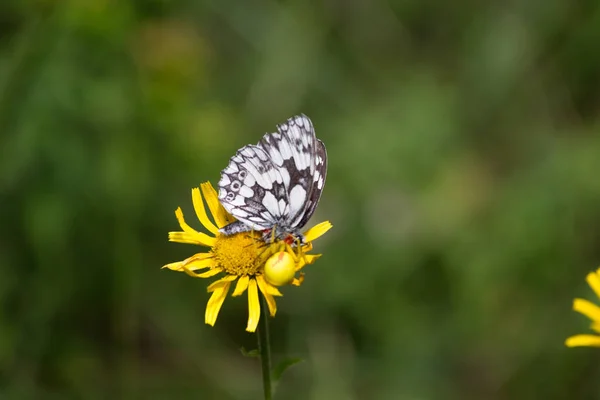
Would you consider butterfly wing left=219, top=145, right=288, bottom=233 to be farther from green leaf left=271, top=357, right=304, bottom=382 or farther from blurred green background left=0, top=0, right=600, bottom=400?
blurred green background left=0, top=0, right=600, bottom=400

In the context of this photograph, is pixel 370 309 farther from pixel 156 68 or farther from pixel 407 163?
pixel 156 68

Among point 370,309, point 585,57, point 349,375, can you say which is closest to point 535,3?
point 585,57

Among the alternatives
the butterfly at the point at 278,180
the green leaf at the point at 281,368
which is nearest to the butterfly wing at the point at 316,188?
the butterfly at the point at 278,180

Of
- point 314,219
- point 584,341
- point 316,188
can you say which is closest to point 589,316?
point 584,341

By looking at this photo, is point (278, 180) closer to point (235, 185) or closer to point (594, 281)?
point (235, 185)

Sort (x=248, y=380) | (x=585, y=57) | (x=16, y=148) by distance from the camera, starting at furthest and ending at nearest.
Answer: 1. (x=585, y=57)
2. (x=248, y=380)
3. (x=16, y=148)

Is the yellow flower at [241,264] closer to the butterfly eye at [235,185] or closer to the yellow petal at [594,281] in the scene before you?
the butterfly eye at [235,185]
